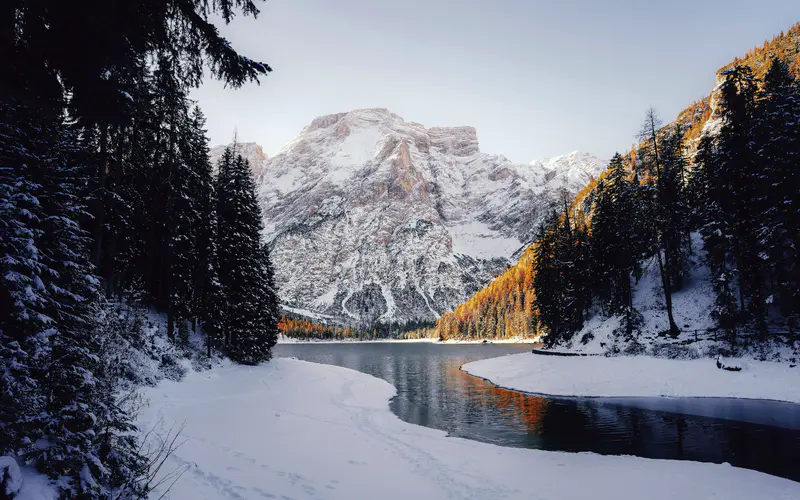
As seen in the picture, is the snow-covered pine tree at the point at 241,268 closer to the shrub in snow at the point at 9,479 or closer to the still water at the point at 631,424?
the still water at the point at 631,424

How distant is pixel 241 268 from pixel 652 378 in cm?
3247

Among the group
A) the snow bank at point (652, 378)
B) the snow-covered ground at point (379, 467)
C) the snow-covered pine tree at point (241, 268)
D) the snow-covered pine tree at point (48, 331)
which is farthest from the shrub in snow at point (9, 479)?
the snow-covered pine tree at point (241, 268)

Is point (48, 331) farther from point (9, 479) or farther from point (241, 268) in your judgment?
point (241, 268)

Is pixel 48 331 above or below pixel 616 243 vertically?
below

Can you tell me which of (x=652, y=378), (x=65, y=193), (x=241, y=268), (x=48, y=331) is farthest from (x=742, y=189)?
(x=241, y=268)

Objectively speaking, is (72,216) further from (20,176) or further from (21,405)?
(21,405)

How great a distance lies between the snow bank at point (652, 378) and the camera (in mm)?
22894

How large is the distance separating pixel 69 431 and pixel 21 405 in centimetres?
62

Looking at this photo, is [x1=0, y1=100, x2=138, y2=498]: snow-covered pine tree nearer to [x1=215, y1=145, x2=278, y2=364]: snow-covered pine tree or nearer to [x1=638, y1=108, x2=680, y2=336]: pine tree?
[x1=215, y1=145, x2=278, y2=364]: snow-covered pine tree

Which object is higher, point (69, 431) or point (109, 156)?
point (109, 156)

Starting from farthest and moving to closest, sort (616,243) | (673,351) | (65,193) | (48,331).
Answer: (616,243)
(673,351)
(65,193)
(48,331)

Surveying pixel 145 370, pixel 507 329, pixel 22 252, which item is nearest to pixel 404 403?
pixel 145 370

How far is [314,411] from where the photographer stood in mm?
18547

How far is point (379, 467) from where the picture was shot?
10.9 m
